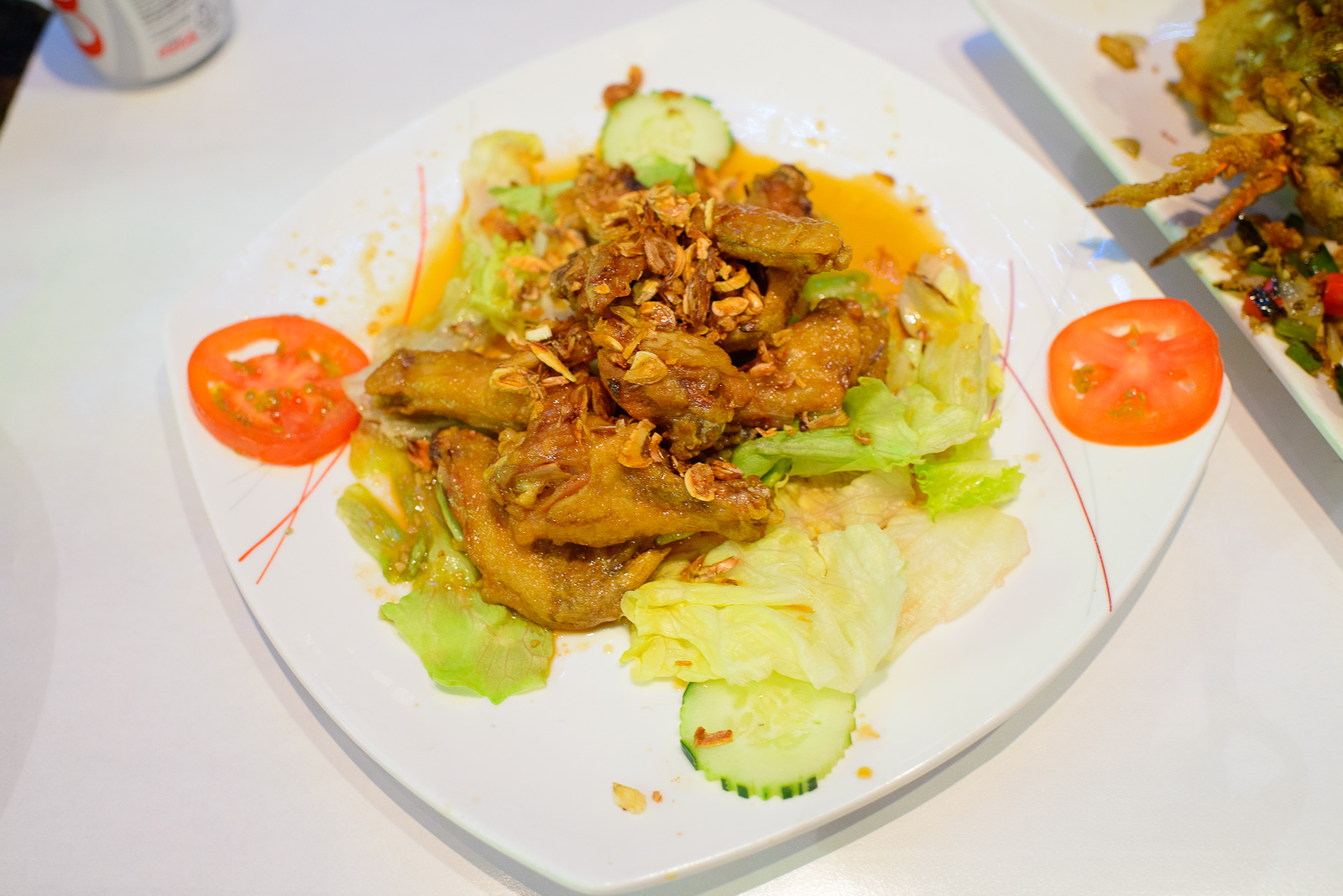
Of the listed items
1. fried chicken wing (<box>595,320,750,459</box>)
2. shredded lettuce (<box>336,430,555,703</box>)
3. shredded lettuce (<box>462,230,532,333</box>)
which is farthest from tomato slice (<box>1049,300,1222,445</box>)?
shredded lettuce (<box>462,230,532,333</box>)

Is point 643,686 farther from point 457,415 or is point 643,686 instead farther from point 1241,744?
point 1241,744

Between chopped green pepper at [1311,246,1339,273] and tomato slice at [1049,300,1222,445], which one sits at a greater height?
tomato slice at [1049,300,1222,445]

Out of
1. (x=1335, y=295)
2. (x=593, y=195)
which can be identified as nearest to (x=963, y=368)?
(x=1335, y=295)

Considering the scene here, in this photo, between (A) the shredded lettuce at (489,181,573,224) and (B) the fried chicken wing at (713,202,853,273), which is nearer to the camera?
(B) the fried chicken wing at (713,202,853,273)

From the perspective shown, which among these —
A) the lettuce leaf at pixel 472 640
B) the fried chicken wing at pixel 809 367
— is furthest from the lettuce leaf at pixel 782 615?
the fried chicken wing at pixel 809 367

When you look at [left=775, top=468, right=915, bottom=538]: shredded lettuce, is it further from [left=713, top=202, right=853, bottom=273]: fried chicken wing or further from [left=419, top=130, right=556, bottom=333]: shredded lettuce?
[left=419, top=130, right=556, bottom=333]: shredded lettuce

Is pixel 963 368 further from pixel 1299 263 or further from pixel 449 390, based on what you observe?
pixel 449 390
